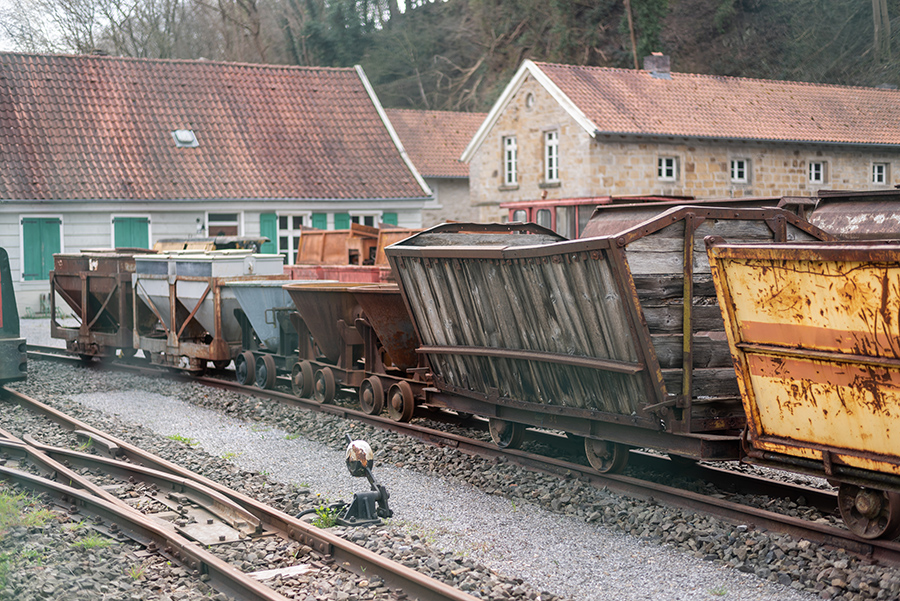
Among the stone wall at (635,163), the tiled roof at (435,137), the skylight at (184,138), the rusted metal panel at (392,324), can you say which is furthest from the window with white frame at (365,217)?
the rusted metal panel at (392,324)

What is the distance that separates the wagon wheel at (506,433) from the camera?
9.96 meters

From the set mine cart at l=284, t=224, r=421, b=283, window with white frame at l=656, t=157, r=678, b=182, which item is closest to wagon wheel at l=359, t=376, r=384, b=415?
mine cart at l=284, t=224, r=421, b=283

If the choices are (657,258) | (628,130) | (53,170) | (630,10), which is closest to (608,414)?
(657,258)

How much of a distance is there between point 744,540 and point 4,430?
29.3ft

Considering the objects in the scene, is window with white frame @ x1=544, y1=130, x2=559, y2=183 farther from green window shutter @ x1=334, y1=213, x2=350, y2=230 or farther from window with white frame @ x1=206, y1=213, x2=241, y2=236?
window with white frame @ x1=206, y1=213, x2=241, y2=236

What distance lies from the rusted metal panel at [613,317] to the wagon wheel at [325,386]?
12.6 feet

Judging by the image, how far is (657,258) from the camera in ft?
25.3

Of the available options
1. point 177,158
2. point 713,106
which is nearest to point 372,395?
Answer: point 177,158

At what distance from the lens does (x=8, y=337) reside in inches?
529

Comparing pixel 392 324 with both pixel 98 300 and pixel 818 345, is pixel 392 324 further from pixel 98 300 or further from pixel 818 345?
pixel 98 300

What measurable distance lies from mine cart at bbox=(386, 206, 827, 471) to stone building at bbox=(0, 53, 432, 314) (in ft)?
66.8

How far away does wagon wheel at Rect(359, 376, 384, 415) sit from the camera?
12.3 m

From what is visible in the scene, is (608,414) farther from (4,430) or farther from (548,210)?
(548,210)

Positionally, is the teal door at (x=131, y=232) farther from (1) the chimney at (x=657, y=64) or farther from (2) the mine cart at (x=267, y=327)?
(1) the chimney at (x=657, y=64)
